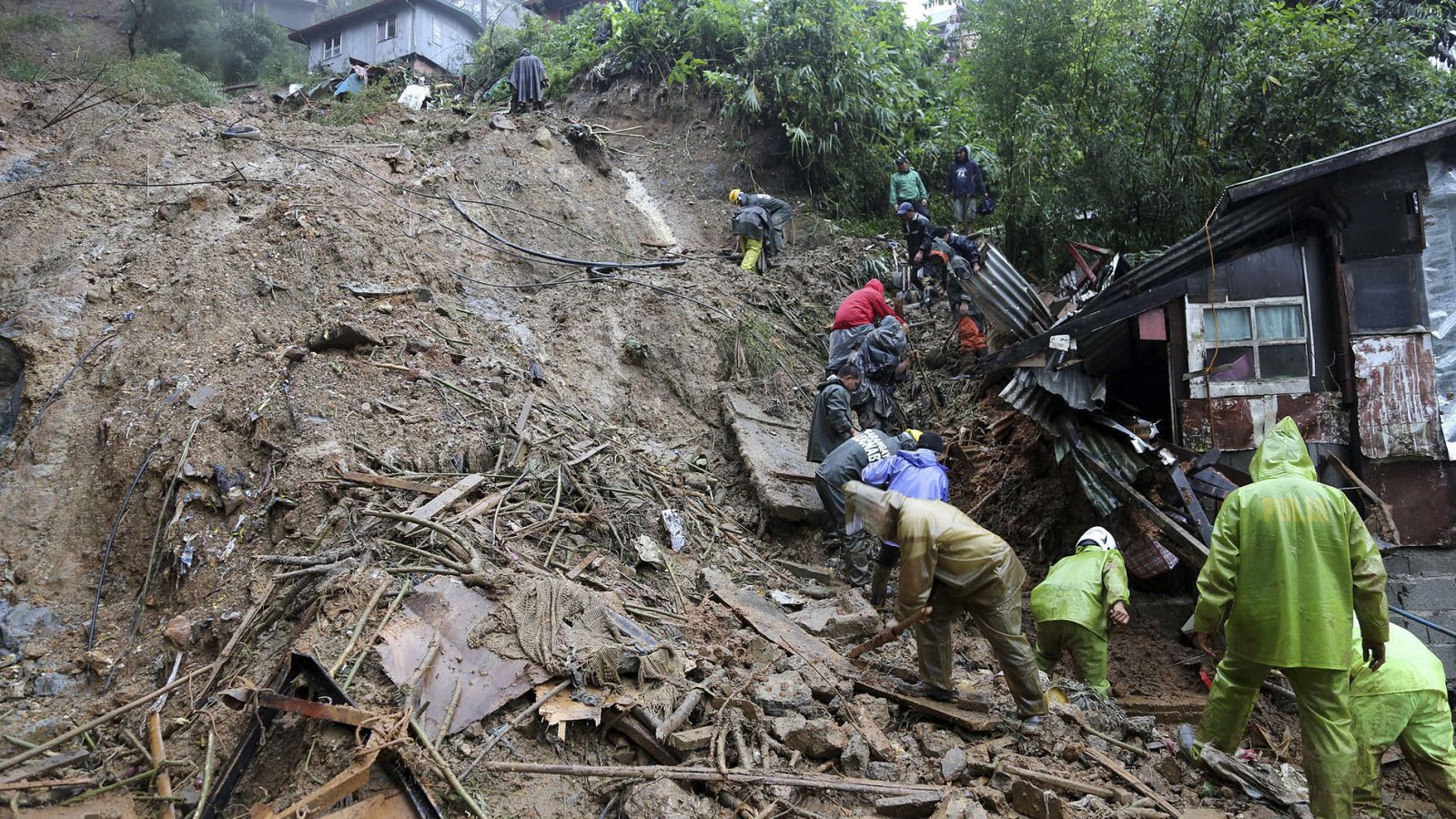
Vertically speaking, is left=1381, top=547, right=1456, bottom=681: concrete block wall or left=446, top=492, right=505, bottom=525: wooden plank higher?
left=446, top=492, right=505, bottom=525: wooden plank

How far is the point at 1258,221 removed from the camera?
263 inches

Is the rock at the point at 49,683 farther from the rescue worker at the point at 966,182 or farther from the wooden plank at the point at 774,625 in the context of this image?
the rescue worker at the point at 966,182

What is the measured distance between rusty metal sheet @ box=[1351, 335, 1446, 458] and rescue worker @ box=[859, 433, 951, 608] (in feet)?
10.7

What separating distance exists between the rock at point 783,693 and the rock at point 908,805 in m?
0.78

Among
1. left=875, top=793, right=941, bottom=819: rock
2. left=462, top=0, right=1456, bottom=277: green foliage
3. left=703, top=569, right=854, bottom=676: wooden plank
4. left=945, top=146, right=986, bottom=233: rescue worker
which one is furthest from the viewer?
left=945, top=146, right=986, bottom=233: rescue worker

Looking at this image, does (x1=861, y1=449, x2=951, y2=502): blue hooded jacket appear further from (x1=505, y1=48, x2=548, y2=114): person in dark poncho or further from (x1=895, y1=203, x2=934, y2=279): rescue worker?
(x1=505, y1=48, x2=548, y2=114): person in dark poncho

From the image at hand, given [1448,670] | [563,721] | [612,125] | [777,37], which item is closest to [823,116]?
[777,37]

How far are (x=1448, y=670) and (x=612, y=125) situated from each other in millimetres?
14008

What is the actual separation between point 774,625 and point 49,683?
447cm

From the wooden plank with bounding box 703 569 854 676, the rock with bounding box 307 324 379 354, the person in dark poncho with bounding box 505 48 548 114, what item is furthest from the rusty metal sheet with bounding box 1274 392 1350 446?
the person in dark poncho with bounding box 505 48 548 114

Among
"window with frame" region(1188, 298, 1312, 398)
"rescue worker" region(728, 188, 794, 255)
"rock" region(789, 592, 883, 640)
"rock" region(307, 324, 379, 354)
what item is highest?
"rescue worker" region(728, 188, 794, 255)

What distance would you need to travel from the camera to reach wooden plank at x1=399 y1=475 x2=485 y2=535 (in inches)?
212

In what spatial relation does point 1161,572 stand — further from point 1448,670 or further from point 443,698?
point 443,698

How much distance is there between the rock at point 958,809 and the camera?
3748 mm
